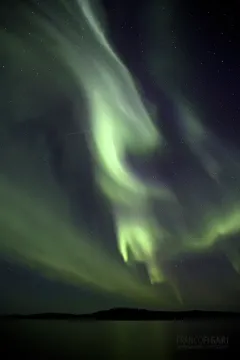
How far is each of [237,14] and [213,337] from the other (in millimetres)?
1772

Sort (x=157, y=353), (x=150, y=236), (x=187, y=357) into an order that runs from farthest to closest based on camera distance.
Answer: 1. (x=150, y=236)
2. (x=157, y=353)
3. (x=187, y=357)

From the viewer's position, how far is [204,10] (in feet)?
6.62

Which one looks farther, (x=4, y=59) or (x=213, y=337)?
(x=4, y=59)

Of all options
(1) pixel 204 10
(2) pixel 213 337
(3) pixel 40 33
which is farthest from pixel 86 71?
(2) pixel 213 337

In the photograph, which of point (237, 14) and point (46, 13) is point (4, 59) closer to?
point (46, 13)

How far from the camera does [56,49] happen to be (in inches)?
80.6

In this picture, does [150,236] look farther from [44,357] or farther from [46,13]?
[46,13]

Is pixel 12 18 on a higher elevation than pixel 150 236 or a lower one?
higher

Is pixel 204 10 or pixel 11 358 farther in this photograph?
pixel 204 10

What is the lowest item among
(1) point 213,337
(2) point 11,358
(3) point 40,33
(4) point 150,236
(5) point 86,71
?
(2) point 11,358

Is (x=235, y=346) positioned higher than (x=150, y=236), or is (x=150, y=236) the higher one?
(x=150, y=236)

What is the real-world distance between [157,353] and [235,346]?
0.39 m

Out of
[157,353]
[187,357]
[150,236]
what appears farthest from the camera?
[150,236]

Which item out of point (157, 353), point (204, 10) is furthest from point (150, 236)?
point (204, 10)
